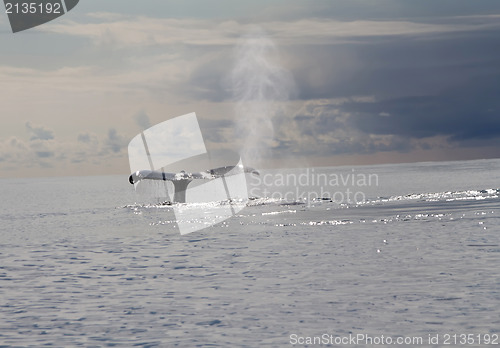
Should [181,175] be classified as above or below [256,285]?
above

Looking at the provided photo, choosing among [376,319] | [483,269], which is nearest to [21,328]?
[376,319]

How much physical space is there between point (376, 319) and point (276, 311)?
3537mm

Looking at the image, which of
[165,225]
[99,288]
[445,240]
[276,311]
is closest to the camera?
[276,311]

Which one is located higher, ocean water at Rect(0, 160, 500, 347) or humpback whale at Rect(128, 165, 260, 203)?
humpback whale at Rect(128, 165, 260, 203)

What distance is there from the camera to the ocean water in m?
19.8

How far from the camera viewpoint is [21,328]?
21.2 m

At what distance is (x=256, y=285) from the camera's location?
27109 millimetres

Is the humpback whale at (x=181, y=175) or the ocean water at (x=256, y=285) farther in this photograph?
the humpback whale at (x=181, y=175)

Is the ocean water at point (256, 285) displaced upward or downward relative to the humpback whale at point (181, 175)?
downward

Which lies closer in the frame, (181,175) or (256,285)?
(256,285)

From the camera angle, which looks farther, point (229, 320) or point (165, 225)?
point (165, 225)

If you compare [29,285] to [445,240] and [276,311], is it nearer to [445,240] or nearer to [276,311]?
[276,311]

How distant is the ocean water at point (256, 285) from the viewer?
780 inches

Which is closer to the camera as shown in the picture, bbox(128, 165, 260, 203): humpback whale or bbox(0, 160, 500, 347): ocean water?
bbox(0, 160, 500, 347): ocean water
